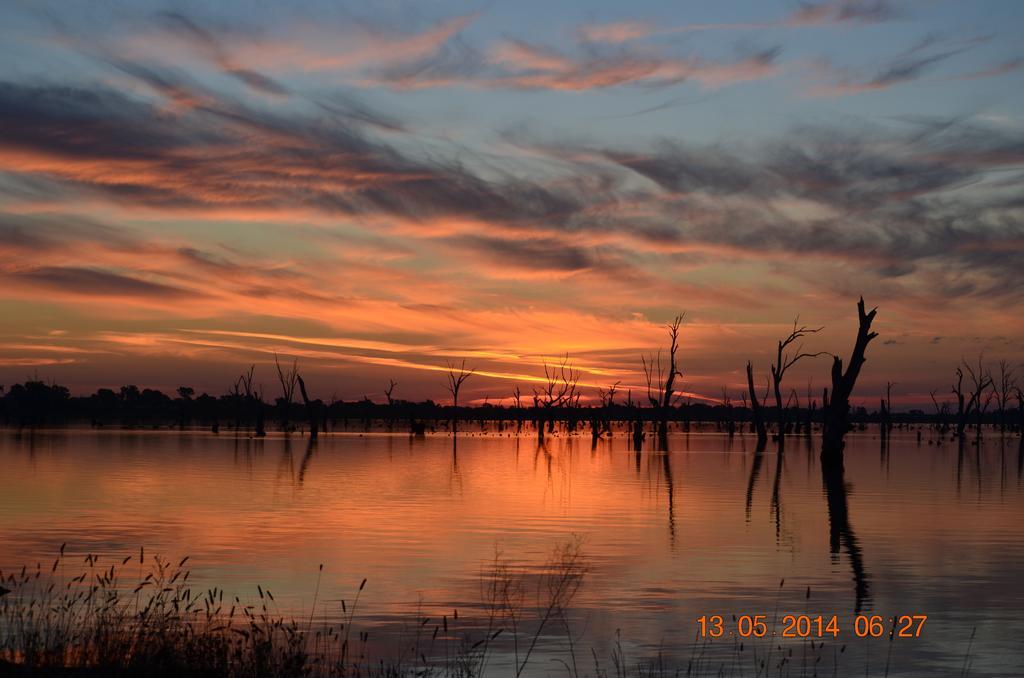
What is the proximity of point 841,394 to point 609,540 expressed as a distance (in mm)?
38192

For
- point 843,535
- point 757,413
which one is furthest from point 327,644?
point 757,413

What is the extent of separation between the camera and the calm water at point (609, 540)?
49.0 ft

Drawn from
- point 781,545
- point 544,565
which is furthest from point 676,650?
point 781,545

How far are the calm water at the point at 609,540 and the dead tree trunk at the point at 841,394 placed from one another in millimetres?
6995

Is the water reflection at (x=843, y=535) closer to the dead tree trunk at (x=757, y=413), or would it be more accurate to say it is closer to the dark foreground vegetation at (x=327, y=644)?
the dark foreground vegetation at (x=327, y=644)

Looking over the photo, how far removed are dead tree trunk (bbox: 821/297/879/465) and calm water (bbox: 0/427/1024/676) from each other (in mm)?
6995

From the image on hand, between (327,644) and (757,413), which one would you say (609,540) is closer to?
(327,644)

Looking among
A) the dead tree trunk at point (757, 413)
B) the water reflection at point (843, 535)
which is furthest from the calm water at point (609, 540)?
the dead tree trunk at point (757, 413)

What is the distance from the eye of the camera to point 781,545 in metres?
23.4

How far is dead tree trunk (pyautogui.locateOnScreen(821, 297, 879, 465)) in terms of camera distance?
56.9m

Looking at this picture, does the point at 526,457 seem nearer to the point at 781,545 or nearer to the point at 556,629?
the point at 781,545

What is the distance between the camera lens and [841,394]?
59.3 metres

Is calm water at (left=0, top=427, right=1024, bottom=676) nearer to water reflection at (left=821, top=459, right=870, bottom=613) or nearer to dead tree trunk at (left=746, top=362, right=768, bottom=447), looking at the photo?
water reflection at (left=821, top=459, right=870, bottom=613)

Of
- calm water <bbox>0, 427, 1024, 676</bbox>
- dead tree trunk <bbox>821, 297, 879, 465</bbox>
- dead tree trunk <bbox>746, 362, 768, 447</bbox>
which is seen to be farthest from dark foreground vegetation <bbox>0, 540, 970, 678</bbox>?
dead tree trunk <bbox>746, 362, 768, 447</bbox>
